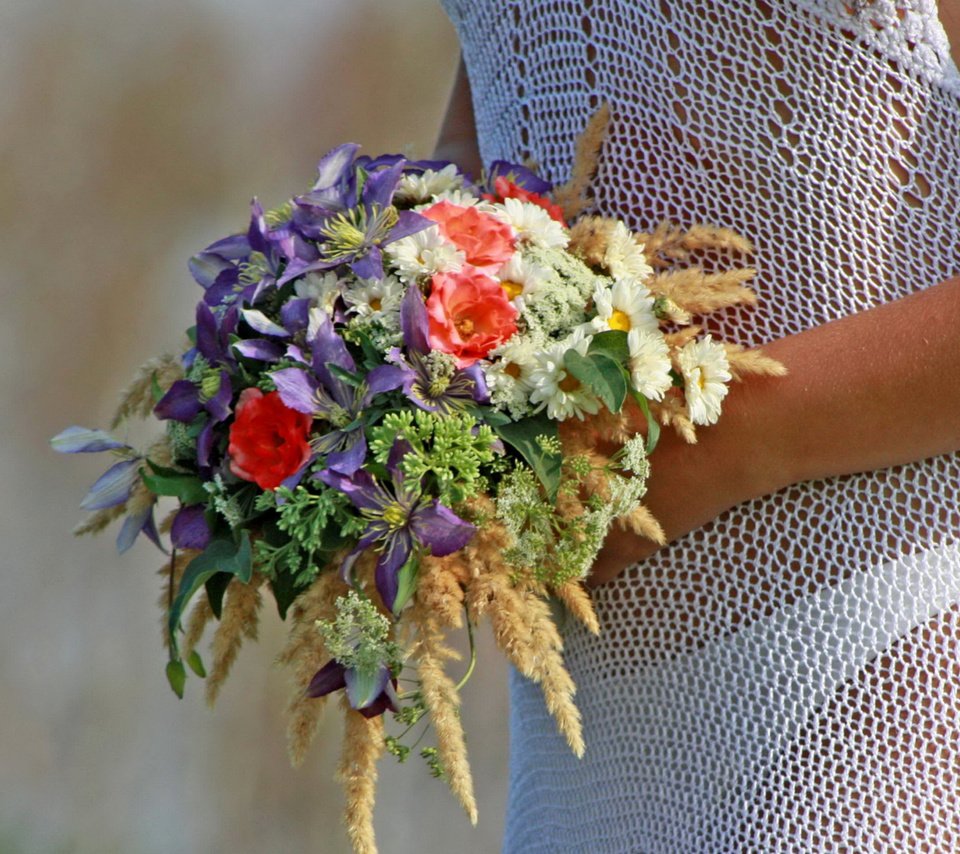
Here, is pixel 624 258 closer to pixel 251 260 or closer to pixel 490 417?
pixel 490 417

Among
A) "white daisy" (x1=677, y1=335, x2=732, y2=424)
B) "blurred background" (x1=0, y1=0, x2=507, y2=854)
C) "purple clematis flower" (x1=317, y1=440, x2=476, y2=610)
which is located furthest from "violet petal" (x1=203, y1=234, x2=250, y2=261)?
"blurred background" (x1=0, y1=0, x2=507, y2=854)

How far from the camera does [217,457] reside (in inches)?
40.0

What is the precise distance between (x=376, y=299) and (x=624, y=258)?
0.70 feet

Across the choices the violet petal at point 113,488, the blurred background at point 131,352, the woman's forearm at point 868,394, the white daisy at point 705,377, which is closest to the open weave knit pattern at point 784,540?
the woman's forearm at point 868,394

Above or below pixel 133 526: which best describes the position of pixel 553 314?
above

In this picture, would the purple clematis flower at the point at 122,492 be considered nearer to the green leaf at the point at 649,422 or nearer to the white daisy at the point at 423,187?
the white daisy at the point at 423,187

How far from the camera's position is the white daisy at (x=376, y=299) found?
96 cm

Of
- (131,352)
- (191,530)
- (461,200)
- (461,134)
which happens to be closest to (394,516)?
(191,530)

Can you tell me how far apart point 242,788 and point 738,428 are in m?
2.80

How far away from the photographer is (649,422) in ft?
3.08

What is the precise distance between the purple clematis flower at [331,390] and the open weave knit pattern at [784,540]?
0.31 metres

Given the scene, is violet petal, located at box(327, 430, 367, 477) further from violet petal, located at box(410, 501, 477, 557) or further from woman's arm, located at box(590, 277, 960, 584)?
woman's arm, located at box(590, 277, 960, 584)

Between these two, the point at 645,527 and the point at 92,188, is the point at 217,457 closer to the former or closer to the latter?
the point at 645,527

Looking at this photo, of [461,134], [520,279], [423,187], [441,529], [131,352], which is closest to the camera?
[441,529]
